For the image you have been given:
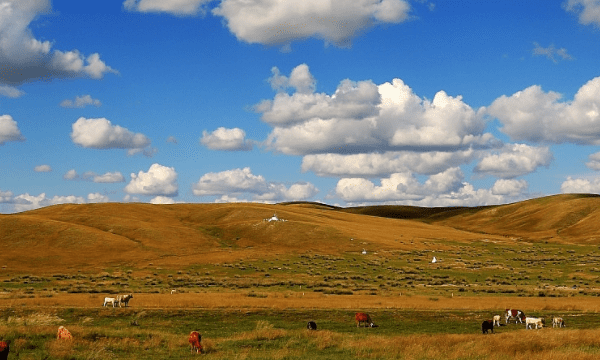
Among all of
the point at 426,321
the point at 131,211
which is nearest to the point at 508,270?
the point at 426,321

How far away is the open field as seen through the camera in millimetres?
27016

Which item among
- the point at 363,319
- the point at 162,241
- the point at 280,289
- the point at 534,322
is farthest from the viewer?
the point at 162,241

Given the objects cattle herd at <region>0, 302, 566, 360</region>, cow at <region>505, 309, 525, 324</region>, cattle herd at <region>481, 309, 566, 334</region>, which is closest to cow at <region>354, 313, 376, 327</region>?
cattle herd at <region>0, 302, 566, 360</region>

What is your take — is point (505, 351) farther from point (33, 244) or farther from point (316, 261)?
point (33, 244)

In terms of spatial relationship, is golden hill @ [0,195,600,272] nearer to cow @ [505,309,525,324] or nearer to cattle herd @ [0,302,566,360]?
cattle herd @ [0,302,566,360]

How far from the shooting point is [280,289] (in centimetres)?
6631

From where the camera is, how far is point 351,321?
39.7 m

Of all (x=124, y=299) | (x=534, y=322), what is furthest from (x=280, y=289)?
(x=534, y=322)

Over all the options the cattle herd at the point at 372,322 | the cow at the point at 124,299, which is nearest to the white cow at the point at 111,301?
the cattle herd at the point at 372,322

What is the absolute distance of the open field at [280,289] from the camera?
27.0 metres

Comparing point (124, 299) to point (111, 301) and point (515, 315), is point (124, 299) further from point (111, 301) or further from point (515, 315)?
point (515, 315)

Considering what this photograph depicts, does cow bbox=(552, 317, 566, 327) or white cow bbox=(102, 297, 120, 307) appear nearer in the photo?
cow bbox=(552, 317, 566, 327)

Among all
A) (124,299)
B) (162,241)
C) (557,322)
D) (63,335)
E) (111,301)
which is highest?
(162,241)

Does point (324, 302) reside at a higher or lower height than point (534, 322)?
lower
